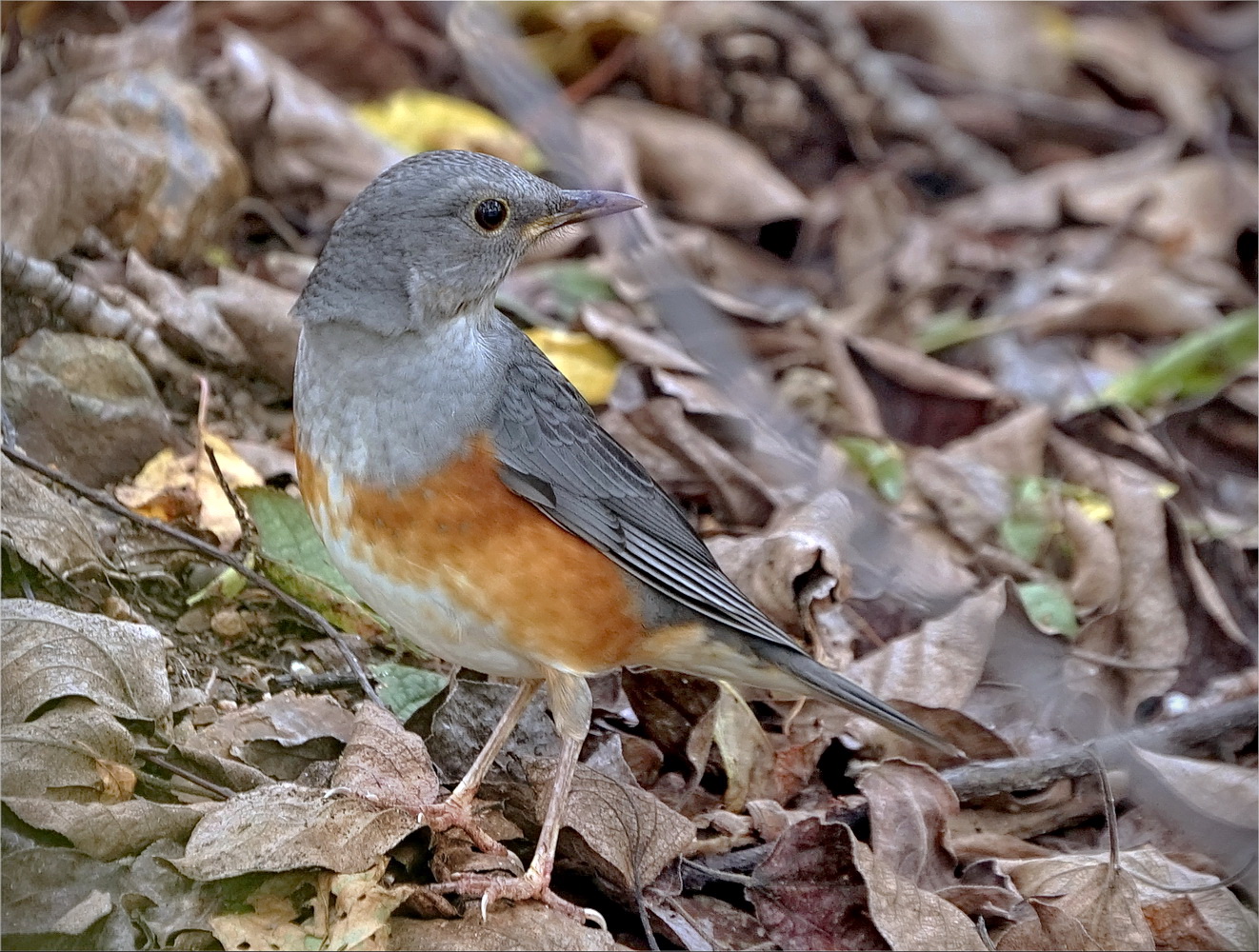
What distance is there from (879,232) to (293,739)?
231 inches

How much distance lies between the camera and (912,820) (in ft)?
14.8

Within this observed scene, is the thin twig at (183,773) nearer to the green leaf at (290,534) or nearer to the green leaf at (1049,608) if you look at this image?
the green leaf at (290,534)

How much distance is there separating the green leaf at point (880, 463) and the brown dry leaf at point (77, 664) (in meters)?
3.47

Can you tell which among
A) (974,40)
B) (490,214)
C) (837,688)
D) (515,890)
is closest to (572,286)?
(490,214)

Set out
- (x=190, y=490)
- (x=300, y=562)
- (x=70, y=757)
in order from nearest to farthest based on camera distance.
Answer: (x=70, y=757)
(x=300, y=562)
(x=190, y=490)

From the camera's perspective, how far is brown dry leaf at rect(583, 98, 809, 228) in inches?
346

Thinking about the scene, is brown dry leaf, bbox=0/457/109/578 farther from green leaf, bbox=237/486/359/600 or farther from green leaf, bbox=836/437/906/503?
green leaf, bbox=836/437/906/503

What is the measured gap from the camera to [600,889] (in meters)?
4.25

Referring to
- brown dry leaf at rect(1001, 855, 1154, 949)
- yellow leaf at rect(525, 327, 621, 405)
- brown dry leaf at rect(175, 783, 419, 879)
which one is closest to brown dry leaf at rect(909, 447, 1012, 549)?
yellow leaf at rect(525, 327, 621, 405)

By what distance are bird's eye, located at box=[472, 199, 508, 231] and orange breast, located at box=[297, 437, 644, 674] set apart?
0.67 meters

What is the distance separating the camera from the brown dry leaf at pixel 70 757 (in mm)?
3750

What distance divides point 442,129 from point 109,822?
544cm

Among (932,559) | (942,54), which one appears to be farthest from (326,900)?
(942,54)

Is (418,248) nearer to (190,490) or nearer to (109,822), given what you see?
(190,490)
